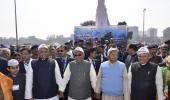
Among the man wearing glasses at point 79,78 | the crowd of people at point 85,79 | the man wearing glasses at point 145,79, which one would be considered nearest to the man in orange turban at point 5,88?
the crowd of people at point 85,79

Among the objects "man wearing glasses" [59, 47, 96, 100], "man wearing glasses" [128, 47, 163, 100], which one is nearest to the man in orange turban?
"man wearing glasses" [59, 47, 96, 100]

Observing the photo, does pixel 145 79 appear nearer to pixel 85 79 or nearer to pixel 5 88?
pixel 85 79

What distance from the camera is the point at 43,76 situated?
787cm

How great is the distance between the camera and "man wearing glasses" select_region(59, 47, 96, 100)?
7938 mm

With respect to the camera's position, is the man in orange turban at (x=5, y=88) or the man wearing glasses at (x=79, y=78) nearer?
the man in orange turban at (x=5, y=88)

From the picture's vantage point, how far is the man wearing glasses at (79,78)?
26.0 ft

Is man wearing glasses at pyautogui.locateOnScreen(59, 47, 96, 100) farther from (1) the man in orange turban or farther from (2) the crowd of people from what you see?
(1) the man in orange turban

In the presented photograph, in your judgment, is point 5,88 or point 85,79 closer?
point 5,88

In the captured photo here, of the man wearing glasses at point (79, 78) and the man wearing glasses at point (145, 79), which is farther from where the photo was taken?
the man wearing glasses at point (79, 78)

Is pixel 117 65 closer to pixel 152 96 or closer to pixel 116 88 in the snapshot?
pixel 116 88

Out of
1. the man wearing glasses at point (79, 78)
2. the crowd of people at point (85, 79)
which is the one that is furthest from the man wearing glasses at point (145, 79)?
the man wearing glasses at point (79, 78)

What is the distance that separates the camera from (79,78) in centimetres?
795

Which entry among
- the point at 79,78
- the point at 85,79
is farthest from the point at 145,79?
the point at 79,78

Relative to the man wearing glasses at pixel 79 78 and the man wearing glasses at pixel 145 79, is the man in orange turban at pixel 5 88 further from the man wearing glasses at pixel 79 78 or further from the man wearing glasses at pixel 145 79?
the man wearing glasses at pixel 145 79
